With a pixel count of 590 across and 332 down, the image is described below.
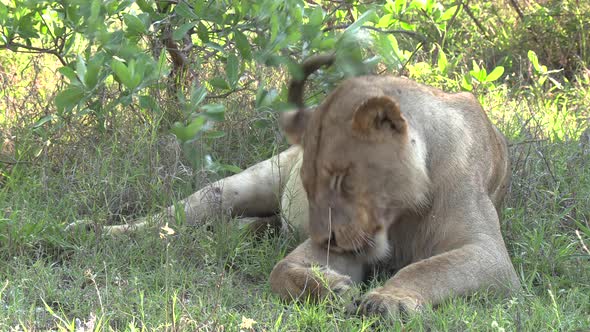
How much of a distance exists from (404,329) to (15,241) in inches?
65.4

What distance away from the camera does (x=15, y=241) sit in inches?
157

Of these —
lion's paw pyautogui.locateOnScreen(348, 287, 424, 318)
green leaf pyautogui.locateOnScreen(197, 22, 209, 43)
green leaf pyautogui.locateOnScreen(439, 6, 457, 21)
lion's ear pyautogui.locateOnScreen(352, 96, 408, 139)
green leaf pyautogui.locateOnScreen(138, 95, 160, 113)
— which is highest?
lion's ear pyautogui.locateOnScreen(352, 96, 408, 139)

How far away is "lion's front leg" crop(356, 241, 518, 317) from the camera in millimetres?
3240

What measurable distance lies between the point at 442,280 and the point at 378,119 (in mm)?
568

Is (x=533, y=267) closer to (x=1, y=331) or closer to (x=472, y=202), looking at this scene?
(x=472, y=202)

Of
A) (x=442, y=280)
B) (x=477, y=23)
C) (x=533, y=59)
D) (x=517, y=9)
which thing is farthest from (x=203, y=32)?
(x=517, y=9)

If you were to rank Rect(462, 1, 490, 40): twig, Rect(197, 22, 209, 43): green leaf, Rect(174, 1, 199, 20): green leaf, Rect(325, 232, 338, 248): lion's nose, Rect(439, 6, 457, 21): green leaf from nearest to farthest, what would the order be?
1. Rect(325, 232, 338, 248): lion's nose
2. Rect(174, 1, 199, 20): green leaf
3. Rect(197, 22, 209, 43): green leaf
4. Rect(439, 6, 457, 21): green leaf
5. Rect(462, 1, 490, 40): twig

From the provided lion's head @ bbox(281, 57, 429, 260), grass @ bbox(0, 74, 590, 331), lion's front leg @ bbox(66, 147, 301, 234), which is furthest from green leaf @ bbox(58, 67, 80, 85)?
lion's head @ bbox(281, 57, 429, 260)

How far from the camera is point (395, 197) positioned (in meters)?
3.54

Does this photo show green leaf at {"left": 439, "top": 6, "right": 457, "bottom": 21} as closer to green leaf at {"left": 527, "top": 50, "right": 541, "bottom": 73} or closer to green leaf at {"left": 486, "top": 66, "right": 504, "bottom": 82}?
green leaf at {"left": 486, "top": 66, "right": 504, "bottom": 82}

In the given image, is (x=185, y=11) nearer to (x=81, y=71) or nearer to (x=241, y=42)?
(x=241, y=42)

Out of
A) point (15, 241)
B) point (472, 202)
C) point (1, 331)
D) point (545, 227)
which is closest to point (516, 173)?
point (545, 227)

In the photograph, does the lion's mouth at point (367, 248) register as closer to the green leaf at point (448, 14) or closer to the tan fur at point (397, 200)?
the tan fur at point (397, 200)

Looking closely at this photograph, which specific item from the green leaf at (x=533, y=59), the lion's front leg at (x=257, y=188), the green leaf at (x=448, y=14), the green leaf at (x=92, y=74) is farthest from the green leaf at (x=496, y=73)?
the green leaf at (x=92, y=74)
